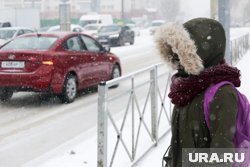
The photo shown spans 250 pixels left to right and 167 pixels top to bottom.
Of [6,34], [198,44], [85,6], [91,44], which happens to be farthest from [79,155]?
[85,6]

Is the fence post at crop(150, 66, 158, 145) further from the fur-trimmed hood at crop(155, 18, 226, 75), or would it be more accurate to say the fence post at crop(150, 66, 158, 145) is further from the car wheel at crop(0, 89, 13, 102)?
the car wheel at crop(0, 89, 13, 102)

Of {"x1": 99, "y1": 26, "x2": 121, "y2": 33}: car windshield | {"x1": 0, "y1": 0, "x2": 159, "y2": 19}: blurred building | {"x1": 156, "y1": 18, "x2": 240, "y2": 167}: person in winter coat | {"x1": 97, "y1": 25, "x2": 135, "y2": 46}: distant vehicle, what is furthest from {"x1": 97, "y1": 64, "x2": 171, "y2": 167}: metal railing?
{"x1": 0, "y1": 0, "x2": 159, "y2": 19}: blurred building

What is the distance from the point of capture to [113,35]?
31.7m

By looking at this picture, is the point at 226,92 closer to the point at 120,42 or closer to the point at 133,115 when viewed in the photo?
the point at 133,115

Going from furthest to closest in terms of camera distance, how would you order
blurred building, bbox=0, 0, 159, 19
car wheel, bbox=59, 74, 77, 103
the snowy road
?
blurred building, bbox=0, 0, 159, 19
car wheel, bbox=59, 74, 77, 103
the snowy road

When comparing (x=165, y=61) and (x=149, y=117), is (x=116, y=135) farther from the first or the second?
(x=165, y=61)

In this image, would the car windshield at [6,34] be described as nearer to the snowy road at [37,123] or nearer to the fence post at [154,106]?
the snowy road at [37,123]

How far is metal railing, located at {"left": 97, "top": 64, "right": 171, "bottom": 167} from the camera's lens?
14.3 feet

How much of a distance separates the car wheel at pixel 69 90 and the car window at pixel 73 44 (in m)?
0.68

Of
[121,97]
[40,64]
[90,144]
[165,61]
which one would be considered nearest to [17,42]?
[40,64]

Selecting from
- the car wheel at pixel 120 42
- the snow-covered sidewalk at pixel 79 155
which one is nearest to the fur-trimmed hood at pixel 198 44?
the snow-covered sidewalk at pixel 79 155

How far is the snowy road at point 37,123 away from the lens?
6.60m

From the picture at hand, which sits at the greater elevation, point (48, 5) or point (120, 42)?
point (48, 5)

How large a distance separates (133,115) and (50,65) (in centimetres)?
461
